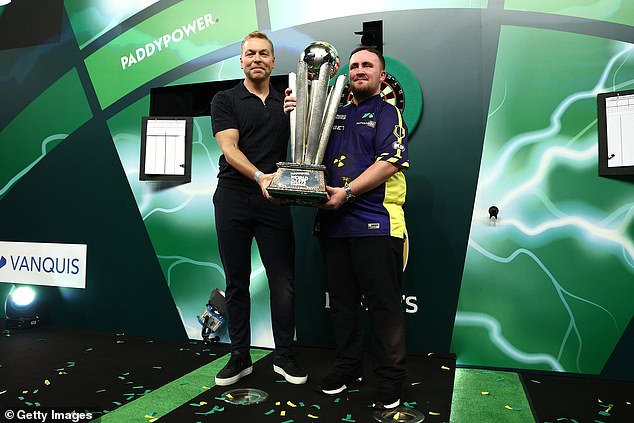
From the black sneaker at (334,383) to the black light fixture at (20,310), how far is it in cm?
217

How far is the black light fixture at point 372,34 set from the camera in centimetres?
264

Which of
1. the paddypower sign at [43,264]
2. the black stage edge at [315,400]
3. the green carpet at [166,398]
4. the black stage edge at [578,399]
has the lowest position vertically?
the black stage edge at [578,399]

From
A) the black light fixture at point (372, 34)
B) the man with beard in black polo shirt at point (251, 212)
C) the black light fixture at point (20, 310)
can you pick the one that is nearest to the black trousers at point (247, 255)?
the man with beard in black polo shirt at point (251, 212)

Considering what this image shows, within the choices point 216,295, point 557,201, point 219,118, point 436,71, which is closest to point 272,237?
point 219,118

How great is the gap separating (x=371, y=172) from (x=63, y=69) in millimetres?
2466

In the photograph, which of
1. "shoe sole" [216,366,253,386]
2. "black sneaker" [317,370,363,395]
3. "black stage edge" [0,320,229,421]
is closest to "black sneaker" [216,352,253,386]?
"shoe sole" [216,366,253,386]

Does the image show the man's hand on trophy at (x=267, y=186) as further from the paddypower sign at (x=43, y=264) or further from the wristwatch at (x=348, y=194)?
the paddypower sign at (x=43, y=264)

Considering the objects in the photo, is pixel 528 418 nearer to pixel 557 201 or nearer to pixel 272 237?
pixel 557 201

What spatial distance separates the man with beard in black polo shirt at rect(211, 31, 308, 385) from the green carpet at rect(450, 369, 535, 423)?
71cm

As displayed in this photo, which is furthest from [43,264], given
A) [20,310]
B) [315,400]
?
[315,400]

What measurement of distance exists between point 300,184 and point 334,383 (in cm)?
85

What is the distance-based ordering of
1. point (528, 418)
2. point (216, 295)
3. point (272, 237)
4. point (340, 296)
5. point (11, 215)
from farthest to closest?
1. point (11, 215)
2. point (216, 295)
3. point (272, 237)
4. point (340, 296)
5. point (528, 418)

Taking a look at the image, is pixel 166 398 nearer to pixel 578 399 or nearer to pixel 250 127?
pixel 250 127

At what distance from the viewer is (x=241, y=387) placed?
2.20 meters
